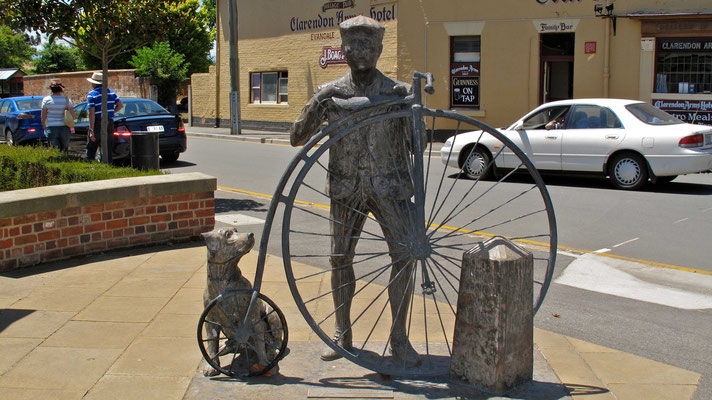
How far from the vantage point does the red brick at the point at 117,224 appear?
757 cm

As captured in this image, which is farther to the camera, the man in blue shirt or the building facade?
the building facade

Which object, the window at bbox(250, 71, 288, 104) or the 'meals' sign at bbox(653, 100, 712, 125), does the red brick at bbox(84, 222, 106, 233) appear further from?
the window at bbox(250, 71, 288, 104)

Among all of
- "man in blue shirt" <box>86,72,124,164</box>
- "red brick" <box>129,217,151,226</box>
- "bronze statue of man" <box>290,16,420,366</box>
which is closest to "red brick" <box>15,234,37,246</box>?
"red brick" <box>129,217,151,226</box>

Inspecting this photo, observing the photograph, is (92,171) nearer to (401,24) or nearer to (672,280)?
(672,280)

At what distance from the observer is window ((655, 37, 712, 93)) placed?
18.5m

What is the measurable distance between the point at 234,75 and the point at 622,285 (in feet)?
67.0

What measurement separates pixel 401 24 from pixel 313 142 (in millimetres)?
18884

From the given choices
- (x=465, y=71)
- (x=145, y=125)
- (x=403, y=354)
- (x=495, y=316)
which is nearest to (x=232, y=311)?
(x=403, y=354)

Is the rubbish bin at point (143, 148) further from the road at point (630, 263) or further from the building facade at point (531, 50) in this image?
the building facade at point (531, 50)

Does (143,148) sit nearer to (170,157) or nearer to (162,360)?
(170,157)

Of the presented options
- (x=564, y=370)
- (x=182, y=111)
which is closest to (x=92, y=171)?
(x=564, y=370)

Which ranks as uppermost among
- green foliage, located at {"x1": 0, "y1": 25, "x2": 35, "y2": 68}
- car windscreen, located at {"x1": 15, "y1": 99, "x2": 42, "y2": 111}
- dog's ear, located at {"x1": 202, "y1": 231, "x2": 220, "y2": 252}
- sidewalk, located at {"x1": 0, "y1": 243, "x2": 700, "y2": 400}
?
green foliage, located at {"x1": 0, "y1": 25, "x2": 35, "y2": 68}

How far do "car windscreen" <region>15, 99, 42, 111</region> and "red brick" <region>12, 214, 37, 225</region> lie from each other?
15.8m

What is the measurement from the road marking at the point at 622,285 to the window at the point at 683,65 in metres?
12.7
